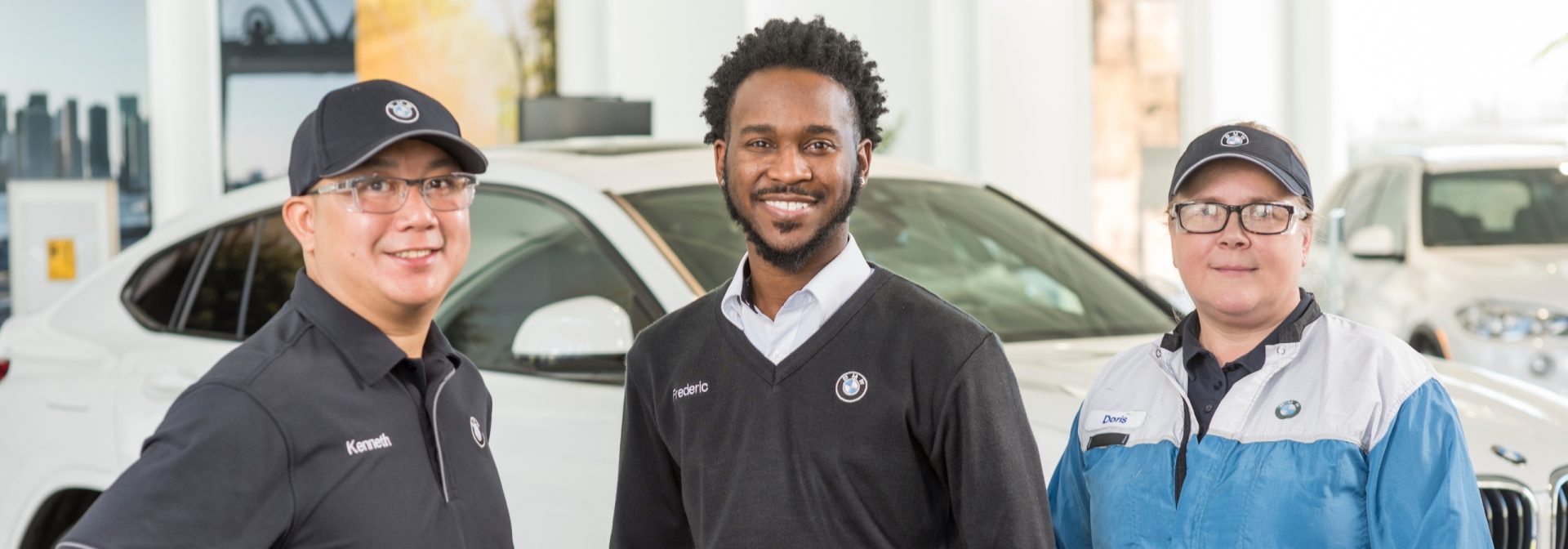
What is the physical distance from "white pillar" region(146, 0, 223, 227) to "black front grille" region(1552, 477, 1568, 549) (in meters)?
8.12

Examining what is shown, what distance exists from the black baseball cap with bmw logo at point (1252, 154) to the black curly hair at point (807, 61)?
17.5 inches

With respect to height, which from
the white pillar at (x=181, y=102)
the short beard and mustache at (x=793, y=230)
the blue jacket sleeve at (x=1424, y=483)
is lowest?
the blue jacket sleeve at (x=1424, y=483)

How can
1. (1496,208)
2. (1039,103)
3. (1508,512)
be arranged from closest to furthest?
(1508,512) < (1496,208) < (1039,103)

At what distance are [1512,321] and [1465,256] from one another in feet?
2.72

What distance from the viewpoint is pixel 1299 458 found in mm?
2084

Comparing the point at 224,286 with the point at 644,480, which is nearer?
the point at 644,480

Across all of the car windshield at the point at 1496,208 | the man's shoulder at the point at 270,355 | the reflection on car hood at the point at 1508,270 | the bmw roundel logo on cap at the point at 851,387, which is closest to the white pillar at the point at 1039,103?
the car windshield at the point at 1496,208

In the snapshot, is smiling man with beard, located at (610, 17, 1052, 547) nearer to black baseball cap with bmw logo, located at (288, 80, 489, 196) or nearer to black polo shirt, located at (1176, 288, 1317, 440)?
black polo shirt, located at (1176, 288, 1317, 440)

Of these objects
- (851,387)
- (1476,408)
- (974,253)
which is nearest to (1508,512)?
(1476,408)

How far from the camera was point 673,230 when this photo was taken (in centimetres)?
374

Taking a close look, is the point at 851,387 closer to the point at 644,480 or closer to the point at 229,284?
the point at 644,480

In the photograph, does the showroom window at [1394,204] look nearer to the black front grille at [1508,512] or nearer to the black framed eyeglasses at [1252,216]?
the black front grille at [1508,512]

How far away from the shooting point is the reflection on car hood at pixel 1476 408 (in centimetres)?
305

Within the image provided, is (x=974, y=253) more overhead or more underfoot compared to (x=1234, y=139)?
more underfoot
